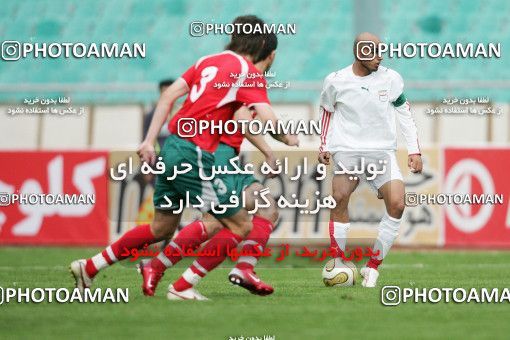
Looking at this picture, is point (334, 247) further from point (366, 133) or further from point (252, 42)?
point (252, 42)

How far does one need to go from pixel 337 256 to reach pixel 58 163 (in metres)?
5.89

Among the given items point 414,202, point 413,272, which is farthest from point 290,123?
point 414,202

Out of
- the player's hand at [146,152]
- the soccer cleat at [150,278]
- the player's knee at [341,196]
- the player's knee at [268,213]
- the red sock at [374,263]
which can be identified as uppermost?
the player's hand at [146,152]

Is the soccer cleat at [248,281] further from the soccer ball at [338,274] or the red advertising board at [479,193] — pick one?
the red advertising board at [479,193]

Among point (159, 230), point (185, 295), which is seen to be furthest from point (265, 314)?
point (159, 230)

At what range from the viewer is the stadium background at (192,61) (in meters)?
13.7

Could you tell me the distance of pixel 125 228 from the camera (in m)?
13.9

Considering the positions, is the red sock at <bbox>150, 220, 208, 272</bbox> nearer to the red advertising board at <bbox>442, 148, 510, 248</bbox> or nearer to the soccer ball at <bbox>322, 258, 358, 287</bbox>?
the soccer ball at <bbox>322, 258, 358, 287</bbox>

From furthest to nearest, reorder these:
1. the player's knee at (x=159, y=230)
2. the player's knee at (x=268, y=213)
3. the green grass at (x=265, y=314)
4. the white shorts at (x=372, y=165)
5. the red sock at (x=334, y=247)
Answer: the red sock at (x=334, y=247), the white shorts at (x=372, y=165), the player's knee at (x=268, y=213), the player's knee at (x=159, y=230), the green grass at (x=265, y=314)

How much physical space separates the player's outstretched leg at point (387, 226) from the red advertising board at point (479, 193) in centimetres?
465

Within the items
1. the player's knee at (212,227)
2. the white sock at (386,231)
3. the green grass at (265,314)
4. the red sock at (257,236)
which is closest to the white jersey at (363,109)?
the white sock at (386,231)

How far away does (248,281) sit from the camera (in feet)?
25.3

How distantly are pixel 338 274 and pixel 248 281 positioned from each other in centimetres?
124

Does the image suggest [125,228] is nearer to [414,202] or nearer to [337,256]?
[414,202]
